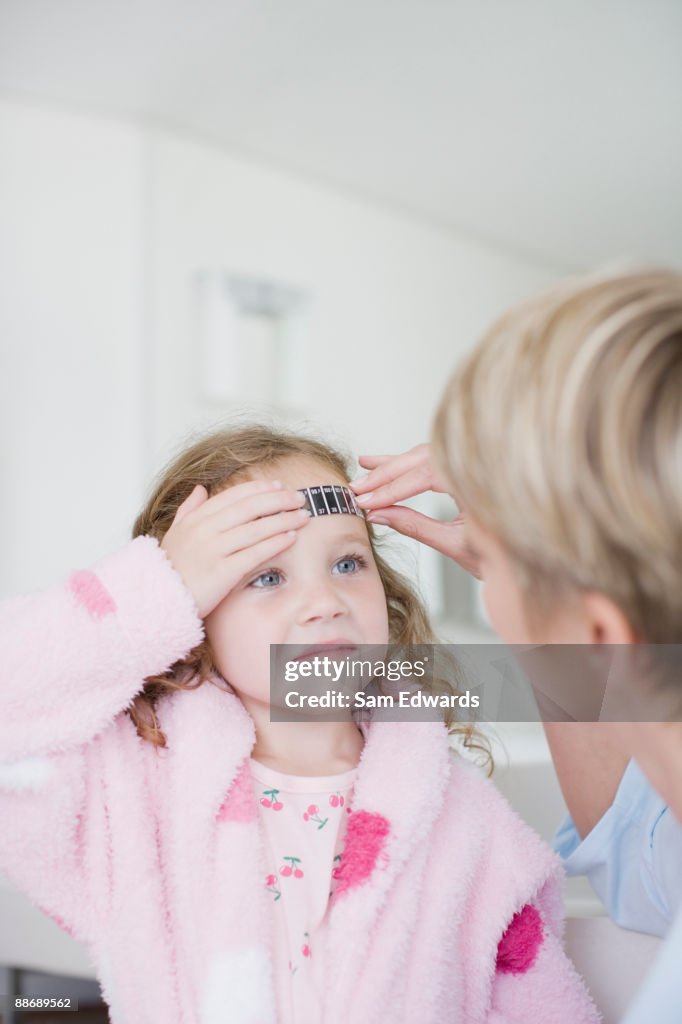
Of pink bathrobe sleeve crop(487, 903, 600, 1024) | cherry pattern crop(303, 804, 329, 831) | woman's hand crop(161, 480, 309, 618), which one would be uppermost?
woman's hand crop(161, 480, 309, 618)

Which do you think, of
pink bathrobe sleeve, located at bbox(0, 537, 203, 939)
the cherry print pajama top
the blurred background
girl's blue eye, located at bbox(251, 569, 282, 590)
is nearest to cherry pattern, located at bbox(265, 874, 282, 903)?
→ the cherry print pajama top

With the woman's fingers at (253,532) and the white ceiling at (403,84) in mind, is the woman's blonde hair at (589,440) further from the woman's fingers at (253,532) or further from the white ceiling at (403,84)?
the white ceiling at (403,84)

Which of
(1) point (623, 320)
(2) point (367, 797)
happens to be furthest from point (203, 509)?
(1) point (623, 320)

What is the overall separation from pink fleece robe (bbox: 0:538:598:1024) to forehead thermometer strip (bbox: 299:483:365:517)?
0.15 m

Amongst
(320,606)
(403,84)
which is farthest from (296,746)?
(403,84)

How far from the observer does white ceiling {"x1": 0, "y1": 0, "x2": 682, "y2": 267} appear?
209 cm

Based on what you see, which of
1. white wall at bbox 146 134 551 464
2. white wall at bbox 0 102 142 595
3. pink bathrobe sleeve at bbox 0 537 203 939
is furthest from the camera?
white wall at bbox 146 134 551 464

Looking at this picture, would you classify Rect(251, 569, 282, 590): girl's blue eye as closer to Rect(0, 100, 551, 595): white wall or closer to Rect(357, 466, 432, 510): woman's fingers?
Rect(357, 466, 432, 510): woman's fingers

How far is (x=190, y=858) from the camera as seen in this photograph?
0.77 metres

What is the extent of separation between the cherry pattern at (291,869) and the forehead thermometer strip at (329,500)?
0.30 meters

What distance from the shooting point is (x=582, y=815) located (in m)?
0.92

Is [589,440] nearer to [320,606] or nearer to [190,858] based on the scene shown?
[320,606]

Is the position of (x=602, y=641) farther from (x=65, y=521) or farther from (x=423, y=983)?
(x=65, y=521)

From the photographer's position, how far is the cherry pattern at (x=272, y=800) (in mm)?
828
